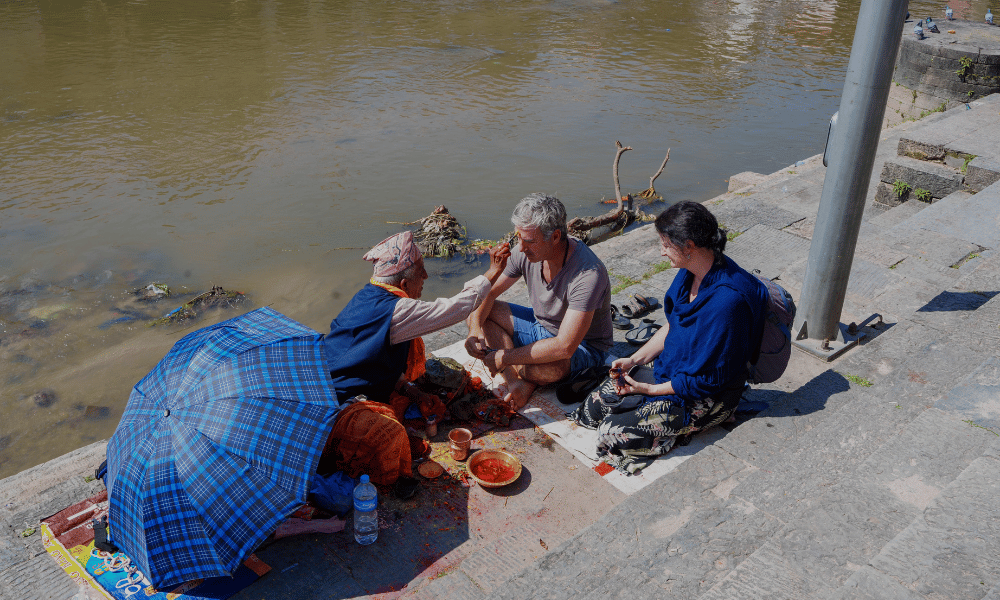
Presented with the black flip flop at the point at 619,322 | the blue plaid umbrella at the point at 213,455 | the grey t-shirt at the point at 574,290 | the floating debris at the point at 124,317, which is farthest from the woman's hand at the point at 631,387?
the floating debris at the point at 124,317

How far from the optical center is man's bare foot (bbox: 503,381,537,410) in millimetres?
4430

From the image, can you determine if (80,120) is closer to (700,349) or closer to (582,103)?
(582,103)

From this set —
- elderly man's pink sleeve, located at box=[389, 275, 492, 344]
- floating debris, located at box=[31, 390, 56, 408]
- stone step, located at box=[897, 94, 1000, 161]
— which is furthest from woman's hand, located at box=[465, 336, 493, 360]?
stone step, located at box=[897, 94, 1000, 161]

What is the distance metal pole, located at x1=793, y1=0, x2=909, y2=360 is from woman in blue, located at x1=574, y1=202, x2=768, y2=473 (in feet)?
3.32

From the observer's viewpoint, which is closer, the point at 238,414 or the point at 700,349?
the point at 238,414

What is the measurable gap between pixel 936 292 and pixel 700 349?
2714mm

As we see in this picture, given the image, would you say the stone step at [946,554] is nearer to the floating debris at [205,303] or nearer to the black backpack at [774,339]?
the black backpack at [774,339]

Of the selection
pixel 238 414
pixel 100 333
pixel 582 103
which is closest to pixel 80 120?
pixel 100 333

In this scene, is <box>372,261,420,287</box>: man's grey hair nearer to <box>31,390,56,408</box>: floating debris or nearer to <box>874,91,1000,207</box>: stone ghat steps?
<box>31,390,56,408</box>: floating debris

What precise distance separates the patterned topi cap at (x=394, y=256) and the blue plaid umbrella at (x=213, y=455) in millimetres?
779

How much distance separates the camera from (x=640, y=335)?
5.09m

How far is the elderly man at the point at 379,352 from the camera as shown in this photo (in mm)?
3707

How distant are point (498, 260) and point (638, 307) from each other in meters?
1.54

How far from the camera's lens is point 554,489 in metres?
3.86
